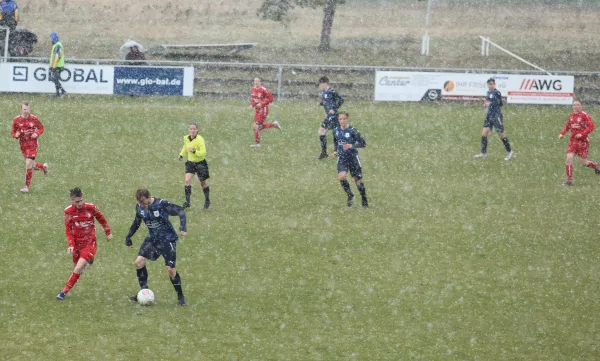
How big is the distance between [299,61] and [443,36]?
12300mm

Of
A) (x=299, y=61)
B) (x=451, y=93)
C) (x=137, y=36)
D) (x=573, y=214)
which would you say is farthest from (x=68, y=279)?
(x=137, y=36)

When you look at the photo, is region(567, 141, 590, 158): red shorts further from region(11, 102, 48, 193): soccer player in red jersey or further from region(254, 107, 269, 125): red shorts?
region(11, 102, 48, 193): soccer player in red jersey

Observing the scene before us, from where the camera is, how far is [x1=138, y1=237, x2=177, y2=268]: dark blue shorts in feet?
48.5

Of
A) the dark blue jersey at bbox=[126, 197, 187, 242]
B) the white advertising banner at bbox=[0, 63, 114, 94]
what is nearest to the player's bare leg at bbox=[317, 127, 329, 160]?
the white advertising banner at bbox=[0, 63, 114, 94]

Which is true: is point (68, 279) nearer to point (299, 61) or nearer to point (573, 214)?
point (573, 214)

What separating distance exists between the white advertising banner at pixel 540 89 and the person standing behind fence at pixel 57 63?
1715 centimetres

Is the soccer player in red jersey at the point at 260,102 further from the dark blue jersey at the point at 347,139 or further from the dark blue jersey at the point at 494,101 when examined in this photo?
the dark blue jersey at the point at 347,139

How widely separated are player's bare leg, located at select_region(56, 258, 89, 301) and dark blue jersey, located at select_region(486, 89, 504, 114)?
16.2 metres

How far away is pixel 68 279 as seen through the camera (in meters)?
16.8

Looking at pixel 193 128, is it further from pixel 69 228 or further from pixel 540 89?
pixel 540 89

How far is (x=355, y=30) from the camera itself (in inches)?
2141

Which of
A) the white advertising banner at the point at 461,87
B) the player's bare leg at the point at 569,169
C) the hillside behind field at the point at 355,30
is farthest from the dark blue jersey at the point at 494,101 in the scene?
the hillside behind field at the point at 355,30

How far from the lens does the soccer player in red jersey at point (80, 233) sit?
598 inches

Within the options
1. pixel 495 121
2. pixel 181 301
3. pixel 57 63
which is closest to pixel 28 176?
pixel 181 301
